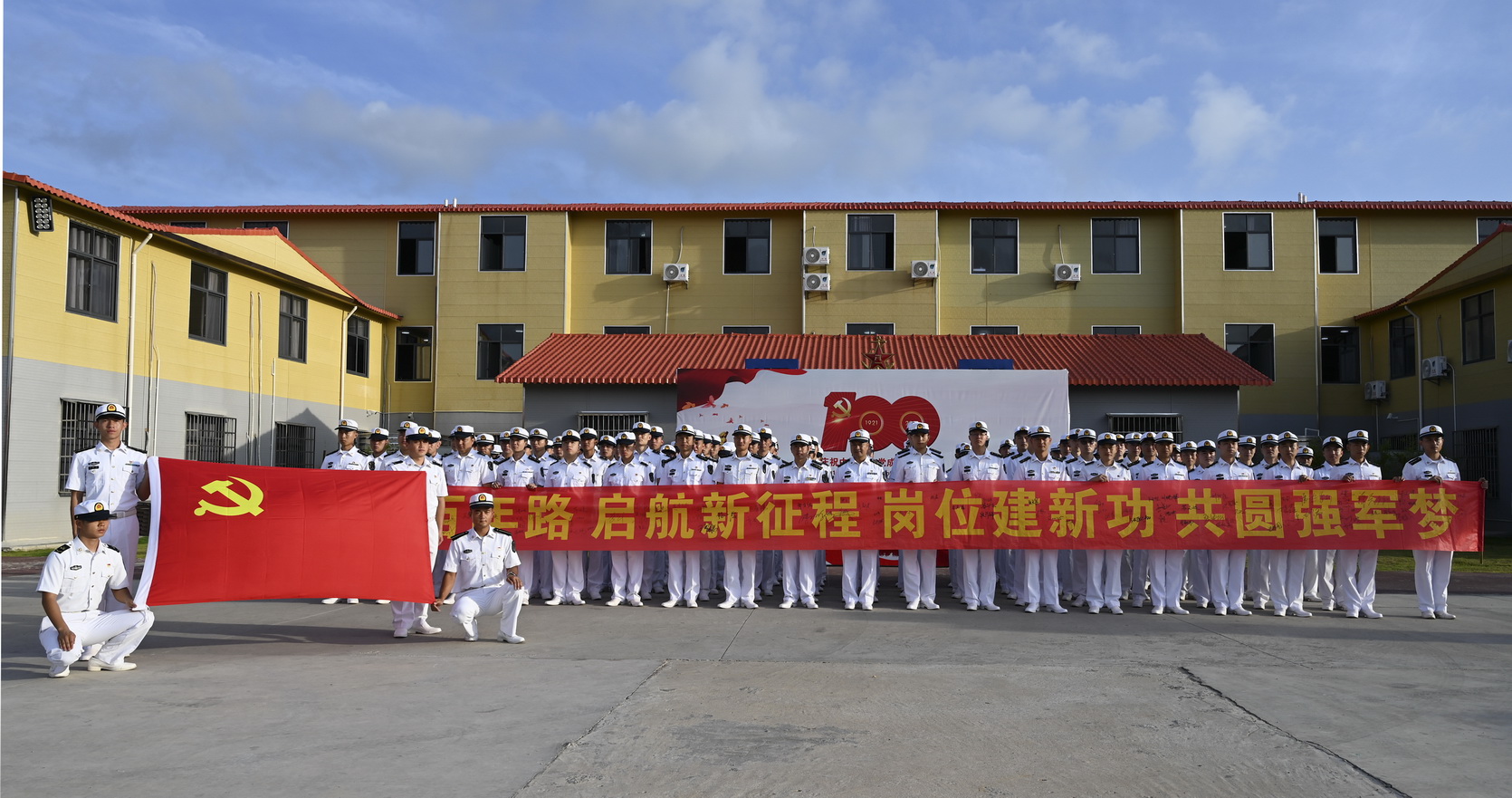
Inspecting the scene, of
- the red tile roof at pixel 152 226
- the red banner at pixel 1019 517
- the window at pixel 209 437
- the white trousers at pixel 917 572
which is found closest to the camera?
the red banner at pixel 1019 517

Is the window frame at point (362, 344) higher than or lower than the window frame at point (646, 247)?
lower

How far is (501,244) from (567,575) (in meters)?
17.0

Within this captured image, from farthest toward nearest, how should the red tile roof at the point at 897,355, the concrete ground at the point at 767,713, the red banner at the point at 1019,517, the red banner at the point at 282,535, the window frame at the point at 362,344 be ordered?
the window frame at the point at 362,344, the red tile roof at the point at 897,355, the red banner at the point at 1019,517, the red banner at the point at 282,535, the concrete ground at the point at 767,713

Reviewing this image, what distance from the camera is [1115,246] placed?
25797 millimetres

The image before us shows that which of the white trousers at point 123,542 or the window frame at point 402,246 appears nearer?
the white trousers at point 123,542

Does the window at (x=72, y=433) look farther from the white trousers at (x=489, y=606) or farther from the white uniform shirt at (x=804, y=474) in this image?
the white uniform shirt at (x=804, y=474)

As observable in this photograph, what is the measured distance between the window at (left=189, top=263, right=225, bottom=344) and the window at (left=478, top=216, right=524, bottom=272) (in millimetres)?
6961

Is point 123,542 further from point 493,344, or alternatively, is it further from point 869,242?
point 869,242

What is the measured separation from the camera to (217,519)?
24.7 feet

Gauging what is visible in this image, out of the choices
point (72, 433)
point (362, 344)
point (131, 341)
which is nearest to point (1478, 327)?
point (362, 344)

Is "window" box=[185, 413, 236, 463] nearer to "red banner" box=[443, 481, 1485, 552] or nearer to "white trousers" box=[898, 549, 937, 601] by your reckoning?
"red banner" box=[443, 481, 1485, 552]

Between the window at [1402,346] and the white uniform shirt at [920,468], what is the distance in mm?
18127

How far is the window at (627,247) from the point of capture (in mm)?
26141

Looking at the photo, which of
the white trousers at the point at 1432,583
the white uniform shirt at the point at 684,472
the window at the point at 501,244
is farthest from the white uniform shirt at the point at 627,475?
the window at the point at 501,244
